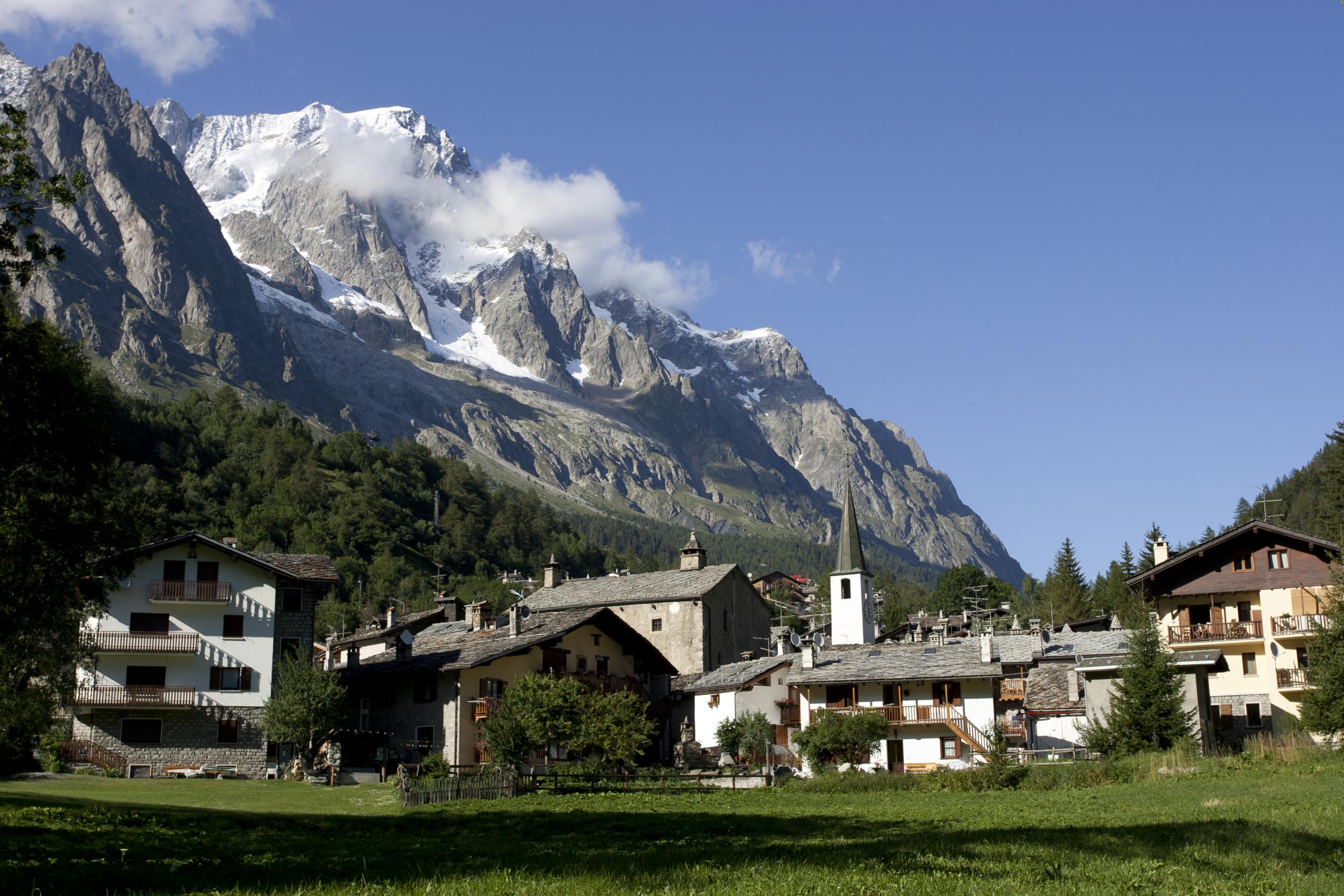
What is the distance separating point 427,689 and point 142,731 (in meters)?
12.3

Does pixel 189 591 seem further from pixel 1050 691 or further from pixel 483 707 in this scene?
pixel 1050 691

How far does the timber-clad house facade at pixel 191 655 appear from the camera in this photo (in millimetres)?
53188

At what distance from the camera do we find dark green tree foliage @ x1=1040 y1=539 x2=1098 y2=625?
120 meters

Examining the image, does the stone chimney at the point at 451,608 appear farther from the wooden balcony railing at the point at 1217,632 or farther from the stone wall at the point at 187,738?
the wooden balcony railing at the point at 1217,632

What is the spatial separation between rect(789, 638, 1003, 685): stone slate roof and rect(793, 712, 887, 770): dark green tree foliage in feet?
12.5

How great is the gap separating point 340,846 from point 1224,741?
3955 cm

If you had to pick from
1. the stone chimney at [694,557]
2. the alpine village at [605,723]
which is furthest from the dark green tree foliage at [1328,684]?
the stone chimney at [694,557]

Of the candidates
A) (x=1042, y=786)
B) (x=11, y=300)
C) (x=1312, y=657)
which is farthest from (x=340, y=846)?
(x=1312, y=657)

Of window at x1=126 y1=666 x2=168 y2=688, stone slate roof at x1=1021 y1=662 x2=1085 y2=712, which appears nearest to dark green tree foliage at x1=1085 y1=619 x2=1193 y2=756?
stone slate roof at x1=1021 y1=662 x2=1085 y2=712

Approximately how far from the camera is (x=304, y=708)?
51.7 meters

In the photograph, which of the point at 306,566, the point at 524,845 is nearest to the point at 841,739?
the point at 306,566

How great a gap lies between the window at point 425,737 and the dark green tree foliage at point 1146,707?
2895 centimetres

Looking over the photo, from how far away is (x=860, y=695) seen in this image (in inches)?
2210

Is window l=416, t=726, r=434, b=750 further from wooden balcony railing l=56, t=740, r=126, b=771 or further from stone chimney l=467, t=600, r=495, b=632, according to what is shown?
stone chimney l=467, t=600, r=495, b=632
